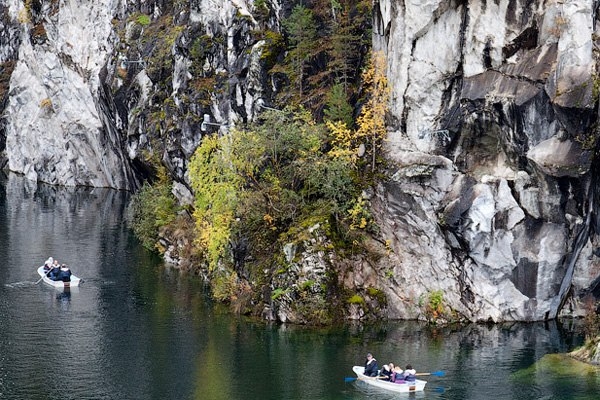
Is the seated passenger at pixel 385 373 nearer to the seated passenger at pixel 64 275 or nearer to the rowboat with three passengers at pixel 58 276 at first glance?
the rowboat with three passengers at pixel 58 276

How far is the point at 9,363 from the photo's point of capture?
49.2m

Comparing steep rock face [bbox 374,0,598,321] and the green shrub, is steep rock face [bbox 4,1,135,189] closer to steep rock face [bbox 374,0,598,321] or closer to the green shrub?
the green shrub

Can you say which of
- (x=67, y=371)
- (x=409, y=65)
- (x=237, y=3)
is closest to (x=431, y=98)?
(x=409, y=65)

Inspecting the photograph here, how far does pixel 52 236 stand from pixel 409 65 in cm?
4074

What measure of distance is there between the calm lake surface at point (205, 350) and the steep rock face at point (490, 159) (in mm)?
3107

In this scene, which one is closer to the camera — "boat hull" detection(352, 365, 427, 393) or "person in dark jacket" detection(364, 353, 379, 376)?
"boat hull" detection(352, 365, 427, 393)

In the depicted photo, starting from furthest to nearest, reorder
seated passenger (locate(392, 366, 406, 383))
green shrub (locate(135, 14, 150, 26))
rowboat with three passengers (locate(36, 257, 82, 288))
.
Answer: green shrub (locate(135, 14, 150, 26)) → rowboat with three passengers (locate(36, 257, 82, 288)) → seated passenger (locate(392, 366, 406, 383))

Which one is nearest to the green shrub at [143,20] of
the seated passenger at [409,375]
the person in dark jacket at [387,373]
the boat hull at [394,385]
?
the boat hull at [394,385]

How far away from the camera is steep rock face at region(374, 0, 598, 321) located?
54.2 m

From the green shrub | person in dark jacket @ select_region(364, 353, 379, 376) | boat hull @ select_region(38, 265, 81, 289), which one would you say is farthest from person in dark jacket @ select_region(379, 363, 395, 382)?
the green shrub

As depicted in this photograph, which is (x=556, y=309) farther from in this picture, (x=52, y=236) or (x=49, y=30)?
(x=49, y=30)

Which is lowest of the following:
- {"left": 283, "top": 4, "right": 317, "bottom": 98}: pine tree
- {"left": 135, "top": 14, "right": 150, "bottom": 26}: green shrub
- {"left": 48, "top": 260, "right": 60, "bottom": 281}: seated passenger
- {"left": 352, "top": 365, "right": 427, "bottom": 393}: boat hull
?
{"left": 352, "top": 365, "right": 427, "bottom": 393}: boat hull

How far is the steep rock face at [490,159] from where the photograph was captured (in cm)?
5422

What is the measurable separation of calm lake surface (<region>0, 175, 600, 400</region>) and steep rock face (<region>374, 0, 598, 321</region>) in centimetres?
311
